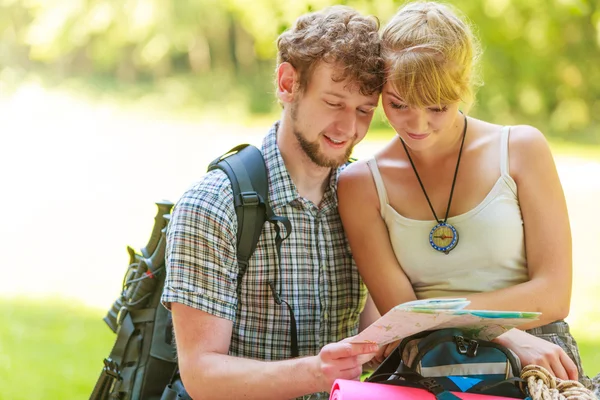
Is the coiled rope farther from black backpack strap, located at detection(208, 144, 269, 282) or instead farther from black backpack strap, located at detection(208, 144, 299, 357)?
black backpack strap, located at detection(208, 144, 269, 282)

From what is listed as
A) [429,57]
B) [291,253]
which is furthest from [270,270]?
[429,57]

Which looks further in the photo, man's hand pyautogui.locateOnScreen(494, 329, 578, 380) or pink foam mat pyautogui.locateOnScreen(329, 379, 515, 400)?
man's hand pyautogui.locateOnScreen(494, 329, 578, 380)

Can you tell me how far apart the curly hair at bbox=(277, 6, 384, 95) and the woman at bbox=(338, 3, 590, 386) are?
49 millimetres

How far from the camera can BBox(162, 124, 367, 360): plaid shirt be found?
223 centimetres

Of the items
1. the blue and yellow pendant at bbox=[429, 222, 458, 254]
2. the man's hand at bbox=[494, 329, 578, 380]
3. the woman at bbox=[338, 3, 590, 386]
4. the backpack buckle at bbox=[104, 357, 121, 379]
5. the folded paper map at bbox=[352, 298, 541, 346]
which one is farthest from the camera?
the backpack buckle at bbox=[104, 357, 121, 379]

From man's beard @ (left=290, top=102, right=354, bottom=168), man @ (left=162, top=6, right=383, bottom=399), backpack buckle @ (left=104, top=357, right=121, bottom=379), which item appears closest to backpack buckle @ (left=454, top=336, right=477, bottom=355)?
man @ (left=162, top=6, right=383, bottom=399)

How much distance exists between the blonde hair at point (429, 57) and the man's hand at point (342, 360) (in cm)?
71

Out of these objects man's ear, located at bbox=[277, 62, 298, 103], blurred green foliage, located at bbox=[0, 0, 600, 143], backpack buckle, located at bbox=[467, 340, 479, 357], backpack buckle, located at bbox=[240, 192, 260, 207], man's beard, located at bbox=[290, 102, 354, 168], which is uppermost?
blurred green foliage, located at bbox=[0, 0, 600, 143]

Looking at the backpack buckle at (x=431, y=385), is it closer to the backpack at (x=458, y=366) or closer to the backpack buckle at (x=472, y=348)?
the backpack at (x=458, y=366)

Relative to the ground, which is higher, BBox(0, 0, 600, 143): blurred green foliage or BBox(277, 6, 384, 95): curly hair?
BBox(0, 0, 600, 143): blurred green foliage

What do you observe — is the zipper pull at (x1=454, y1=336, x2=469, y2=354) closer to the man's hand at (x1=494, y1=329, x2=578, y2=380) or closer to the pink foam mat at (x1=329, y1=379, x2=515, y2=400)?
the pink foam mat at (x1=329, y1=379, x2=515, y2=400)

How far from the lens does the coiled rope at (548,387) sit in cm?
196

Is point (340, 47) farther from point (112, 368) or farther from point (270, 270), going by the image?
point (112, 368)

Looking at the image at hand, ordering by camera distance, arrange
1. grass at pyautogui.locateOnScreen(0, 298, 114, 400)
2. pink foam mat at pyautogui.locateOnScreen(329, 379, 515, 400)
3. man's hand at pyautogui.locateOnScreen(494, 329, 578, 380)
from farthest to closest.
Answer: grass at pyautogui.locateOnScreen(0, 298, 114, 400), man's hand at pyautogui.locateOnScreen(494, 329, 578, 380), pink foam mat at pyautogui.locateOnScreen(329, 379, 515, 400)
